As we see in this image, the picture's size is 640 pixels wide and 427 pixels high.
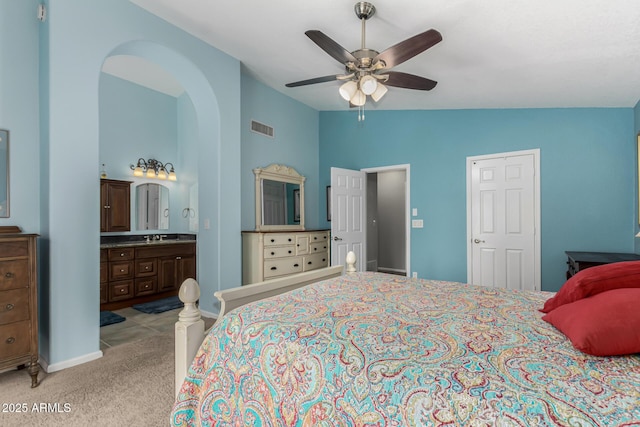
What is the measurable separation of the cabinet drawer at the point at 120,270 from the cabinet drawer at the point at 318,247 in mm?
2346

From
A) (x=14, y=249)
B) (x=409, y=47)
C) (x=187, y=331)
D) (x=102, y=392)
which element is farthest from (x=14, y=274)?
(x=409, y=47)

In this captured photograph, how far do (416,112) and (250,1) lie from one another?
284 cm

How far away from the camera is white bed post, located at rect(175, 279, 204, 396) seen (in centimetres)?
142

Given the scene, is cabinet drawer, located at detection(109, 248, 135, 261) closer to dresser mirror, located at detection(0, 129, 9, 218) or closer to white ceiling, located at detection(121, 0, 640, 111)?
dresser mirror, located at detection(0, 129, 9, 218)

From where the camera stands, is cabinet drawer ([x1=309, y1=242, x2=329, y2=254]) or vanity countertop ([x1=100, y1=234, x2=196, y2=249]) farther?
cabinet drawer ([x1=309, y1=242, x2=329, y2=254])

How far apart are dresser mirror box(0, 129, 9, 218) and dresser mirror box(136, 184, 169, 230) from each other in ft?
7.92

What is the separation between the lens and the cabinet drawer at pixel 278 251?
3.89 m

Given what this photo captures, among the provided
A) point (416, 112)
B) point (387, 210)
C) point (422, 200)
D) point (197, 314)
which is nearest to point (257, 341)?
point (197, 314)

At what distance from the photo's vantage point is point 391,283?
2.08 m

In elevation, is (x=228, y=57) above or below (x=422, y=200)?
above

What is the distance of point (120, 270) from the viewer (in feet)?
13.1

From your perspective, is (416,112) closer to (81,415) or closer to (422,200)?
(422,200)

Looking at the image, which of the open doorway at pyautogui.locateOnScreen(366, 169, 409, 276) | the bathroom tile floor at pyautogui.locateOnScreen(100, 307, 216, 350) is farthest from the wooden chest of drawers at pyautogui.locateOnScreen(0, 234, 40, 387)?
the open doorway at pyautogui.locateOnScreen(366, 169, 409, 276)

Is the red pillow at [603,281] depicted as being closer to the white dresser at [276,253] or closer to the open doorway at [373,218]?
the white dresser at [276,253]
